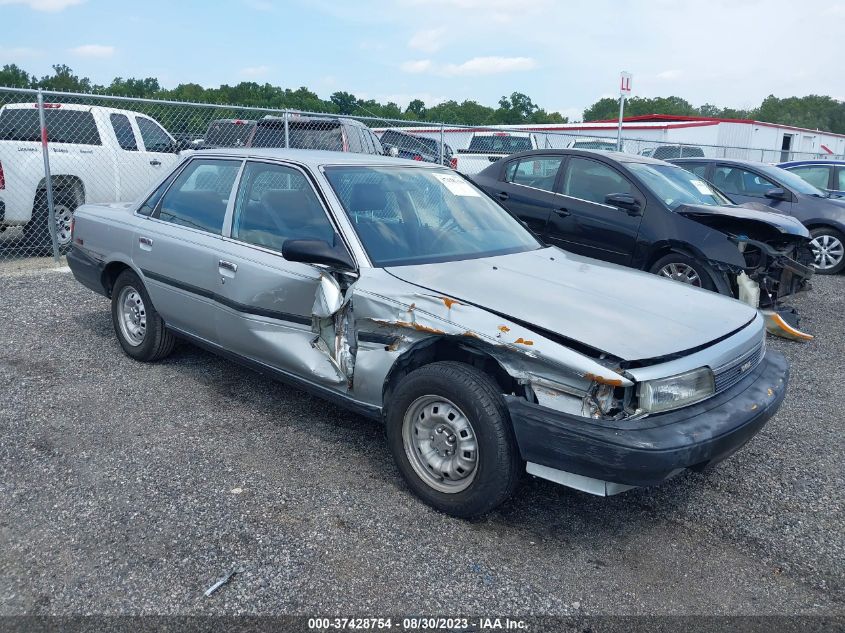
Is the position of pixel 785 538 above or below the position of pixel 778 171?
below

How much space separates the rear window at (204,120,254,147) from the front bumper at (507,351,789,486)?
31.0ft

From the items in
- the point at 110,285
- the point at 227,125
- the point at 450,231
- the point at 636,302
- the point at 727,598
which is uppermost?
the point at 227,125

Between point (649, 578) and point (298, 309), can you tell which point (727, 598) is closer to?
point (649, 578)

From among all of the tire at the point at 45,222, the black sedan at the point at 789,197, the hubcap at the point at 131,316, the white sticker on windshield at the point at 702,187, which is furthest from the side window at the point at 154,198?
the black sedan at the point at 789,197

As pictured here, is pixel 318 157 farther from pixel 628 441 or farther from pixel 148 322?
pixel 628 441

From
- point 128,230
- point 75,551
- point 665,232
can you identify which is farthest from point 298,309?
point 665,232

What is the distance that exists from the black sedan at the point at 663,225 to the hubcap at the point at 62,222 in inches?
220

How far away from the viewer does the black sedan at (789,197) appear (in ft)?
31.7

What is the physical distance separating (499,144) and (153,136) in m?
10.8

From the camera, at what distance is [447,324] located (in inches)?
123

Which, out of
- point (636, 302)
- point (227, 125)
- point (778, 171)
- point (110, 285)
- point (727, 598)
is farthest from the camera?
point (227, 125)

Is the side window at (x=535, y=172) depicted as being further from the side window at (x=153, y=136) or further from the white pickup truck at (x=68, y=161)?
the side window at (x=153, y=136)

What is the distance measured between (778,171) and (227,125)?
853 cm

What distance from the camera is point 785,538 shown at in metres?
3.19
